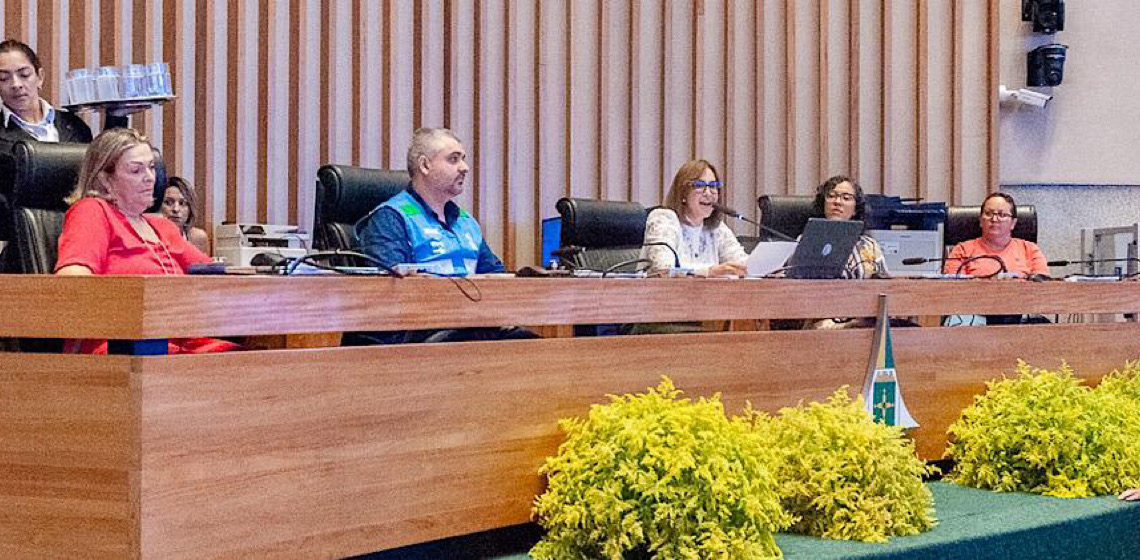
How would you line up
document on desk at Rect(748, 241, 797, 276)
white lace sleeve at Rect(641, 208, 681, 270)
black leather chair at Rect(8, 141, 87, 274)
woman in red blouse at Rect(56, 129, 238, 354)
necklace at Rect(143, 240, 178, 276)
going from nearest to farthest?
woman in red blouse at Rect(56, 129, 238, 354), necklace at Rect(143, 240, 178, 276), black leather chair at Rect(8, 141, 87, 274), document on desk at Rect(748, 241, 797, 276), white lace sleeve at Rect(641, 208, 681, 270)

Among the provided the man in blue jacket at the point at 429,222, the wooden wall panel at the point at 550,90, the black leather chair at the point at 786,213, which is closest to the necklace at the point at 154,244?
the man in blue jacket at the point at 429,222

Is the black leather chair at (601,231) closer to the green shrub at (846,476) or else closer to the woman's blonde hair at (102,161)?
the green shrub at (846,476)

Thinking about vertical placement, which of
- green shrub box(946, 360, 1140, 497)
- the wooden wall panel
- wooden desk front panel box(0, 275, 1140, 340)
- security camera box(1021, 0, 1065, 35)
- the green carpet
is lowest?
the green carpet

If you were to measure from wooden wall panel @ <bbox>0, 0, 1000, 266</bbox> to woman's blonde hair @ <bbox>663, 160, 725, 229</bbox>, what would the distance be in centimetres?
124

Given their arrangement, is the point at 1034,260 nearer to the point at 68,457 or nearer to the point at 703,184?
the point at 703,184

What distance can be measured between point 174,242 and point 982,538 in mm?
1792

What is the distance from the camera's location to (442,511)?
7.33 feet

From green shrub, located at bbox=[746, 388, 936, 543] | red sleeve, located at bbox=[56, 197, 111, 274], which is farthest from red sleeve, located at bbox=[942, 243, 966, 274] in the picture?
red sleeve, located at bbox=[56, 197, 111, 274]

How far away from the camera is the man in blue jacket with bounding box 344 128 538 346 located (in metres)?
3.31

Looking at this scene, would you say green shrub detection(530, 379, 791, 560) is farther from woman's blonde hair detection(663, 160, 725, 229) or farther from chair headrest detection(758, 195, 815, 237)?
chair headrest detection(758, 195, 815, 237)

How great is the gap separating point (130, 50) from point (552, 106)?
1.87 meters

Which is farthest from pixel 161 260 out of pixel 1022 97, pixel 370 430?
pixel 1022 97

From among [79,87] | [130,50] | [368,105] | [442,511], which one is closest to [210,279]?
[442,511]

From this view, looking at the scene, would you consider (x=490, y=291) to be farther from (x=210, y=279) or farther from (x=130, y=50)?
(x=130, y=50)
